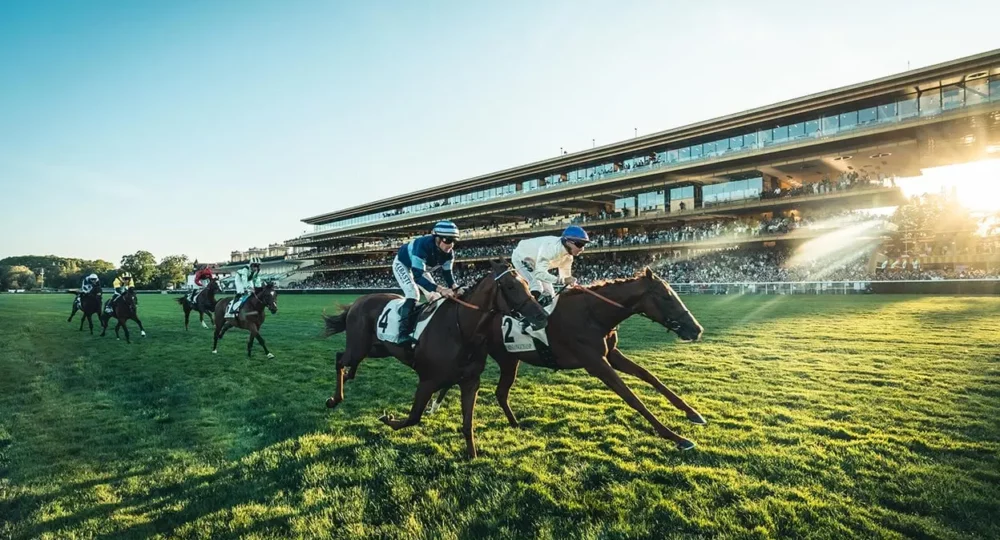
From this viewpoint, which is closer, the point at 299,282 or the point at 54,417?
A: the point at 54,417

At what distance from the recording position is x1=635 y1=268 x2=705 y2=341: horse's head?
5508 mm

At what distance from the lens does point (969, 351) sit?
927 cm

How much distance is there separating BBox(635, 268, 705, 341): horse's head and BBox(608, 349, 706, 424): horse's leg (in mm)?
618

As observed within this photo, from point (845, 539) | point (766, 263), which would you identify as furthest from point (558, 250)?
point (766, 263)

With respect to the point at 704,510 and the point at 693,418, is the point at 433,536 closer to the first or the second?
the point at 704,510

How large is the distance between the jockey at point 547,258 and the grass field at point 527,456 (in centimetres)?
167

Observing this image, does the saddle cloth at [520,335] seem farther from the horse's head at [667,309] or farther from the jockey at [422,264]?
the horse's head at [667,309]

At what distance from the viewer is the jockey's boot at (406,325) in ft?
18.9

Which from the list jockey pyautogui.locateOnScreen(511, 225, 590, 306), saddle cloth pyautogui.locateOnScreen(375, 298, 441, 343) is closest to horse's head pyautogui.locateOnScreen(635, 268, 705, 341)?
jockey pyautogui.locateOnScreen(511, 225, 590, 306)

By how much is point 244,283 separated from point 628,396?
36.8ft

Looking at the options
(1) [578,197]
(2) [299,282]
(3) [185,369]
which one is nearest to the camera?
(3) [185,369]

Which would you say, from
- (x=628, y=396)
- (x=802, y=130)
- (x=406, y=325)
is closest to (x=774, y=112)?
(x=802, y=130)

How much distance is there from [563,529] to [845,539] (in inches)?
74.0

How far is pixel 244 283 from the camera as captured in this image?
494 inches
